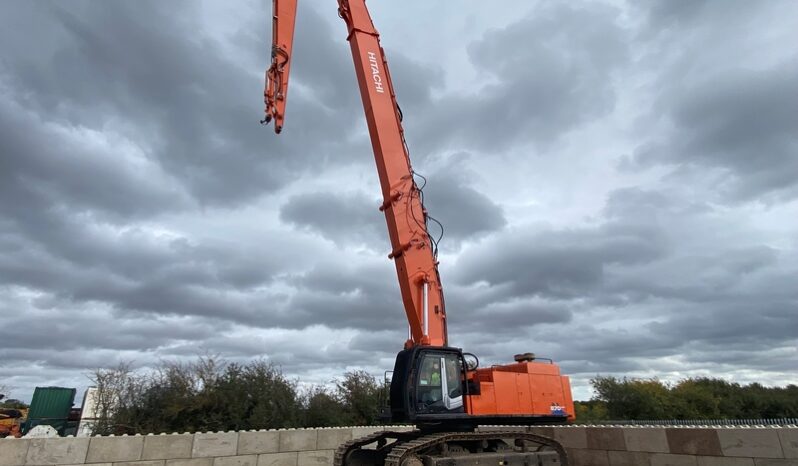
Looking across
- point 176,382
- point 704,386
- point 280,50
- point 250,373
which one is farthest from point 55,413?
point 704,386

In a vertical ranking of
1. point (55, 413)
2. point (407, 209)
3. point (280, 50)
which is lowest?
point (55, 413)

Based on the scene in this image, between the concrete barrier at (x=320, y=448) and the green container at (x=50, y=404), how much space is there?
12.7 metres

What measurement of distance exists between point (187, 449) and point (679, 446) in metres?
9.48

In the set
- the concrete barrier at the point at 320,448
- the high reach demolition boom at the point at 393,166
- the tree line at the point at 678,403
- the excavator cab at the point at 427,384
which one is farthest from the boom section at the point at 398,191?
the tree line at the point at 678,403

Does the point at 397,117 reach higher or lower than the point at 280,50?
lower

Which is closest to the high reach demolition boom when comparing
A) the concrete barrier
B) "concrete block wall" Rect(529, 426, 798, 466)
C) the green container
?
the concrete barrier

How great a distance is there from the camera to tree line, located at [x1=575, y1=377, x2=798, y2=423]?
101ft

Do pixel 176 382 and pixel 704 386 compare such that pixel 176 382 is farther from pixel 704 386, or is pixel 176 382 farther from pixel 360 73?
pixel 704 386

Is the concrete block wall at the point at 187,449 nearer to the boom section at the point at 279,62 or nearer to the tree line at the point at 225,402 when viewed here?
the tree line at the point at 225,402

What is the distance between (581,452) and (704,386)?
3326cm

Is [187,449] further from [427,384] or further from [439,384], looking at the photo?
[439,384]

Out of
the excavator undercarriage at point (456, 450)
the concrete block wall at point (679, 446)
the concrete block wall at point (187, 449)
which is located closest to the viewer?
the excavator undercarriage at point (456, 450)

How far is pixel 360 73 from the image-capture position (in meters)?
10.8

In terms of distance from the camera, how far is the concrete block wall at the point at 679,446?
743cm
